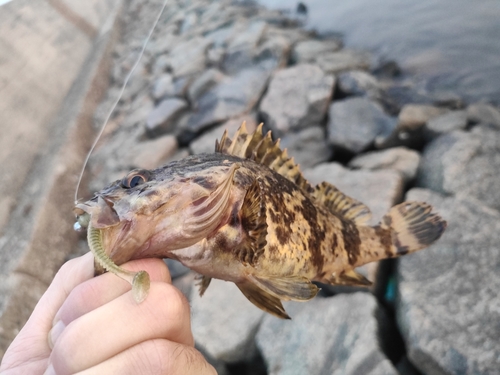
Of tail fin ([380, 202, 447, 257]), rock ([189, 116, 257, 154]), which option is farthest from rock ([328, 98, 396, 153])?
tail fin ([380, 202, 447, 257])

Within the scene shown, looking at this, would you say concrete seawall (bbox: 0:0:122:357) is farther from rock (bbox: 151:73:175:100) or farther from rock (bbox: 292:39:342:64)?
rock (bbox: 292:39:342:64)

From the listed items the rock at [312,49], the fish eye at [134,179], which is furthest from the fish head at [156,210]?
the rock at [312,49]

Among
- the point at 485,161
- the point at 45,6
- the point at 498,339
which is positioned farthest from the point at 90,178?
the point at 485,161

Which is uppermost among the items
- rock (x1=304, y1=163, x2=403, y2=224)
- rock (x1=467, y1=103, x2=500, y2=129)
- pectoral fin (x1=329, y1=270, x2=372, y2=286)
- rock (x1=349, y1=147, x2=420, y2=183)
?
rock (x1=467, y1=103, x2=500, y2=129)

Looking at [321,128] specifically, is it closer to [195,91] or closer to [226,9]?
[195,91]

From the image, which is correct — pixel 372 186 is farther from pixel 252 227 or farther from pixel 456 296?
pixel 252 227
